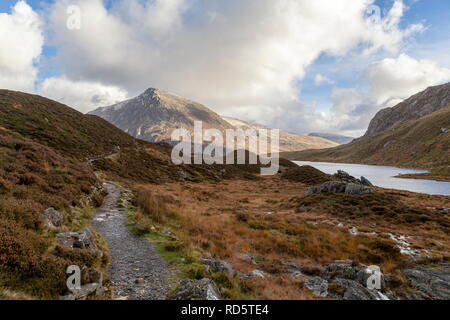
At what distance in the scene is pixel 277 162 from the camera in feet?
333

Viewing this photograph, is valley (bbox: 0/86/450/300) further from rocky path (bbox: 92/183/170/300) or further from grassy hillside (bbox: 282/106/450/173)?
grassy hillside (bbox: 282/106/450/173)

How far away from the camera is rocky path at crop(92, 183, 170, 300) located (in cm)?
732

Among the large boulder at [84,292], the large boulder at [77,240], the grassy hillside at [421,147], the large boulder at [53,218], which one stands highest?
the grassy hillside at [421,147]

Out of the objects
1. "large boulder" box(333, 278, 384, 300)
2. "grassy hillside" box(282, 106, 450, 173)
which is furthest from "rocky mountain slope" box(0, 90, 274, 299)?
"grassy hillside" box(282, 106, 450, 173)

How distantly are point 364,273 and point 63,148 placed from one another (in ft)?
149

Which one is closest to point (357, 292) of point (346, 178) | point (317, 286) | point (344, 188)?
point (317, 286)

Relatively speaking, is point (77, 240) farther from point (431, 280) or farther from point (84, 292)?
point (431, 280)

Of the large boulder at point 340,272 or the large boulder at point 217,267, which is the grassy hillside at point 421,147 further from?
the large boulder at point 217,267

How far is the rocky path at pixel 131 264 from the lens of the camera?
732 centimetres

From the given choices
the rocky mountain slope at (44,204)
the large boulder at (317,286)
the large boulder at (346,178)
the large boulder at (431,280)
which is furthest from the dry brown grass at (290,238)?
the large boulder at (346,178)

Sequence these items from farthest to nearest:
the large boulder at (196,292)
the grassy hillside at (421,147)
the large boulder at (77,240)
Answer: the grassy hillside at (421,147)
the large boulder at (77,240)
the large boulder at (196,292)

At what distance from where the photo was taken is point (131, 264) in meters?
9.25
